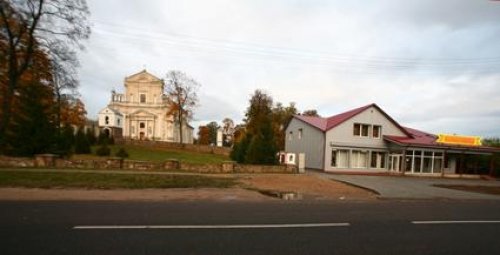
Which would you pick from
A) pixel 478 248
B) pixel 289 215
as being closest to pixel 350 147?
pixel 289 215

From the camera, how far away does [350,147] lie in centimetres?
4334

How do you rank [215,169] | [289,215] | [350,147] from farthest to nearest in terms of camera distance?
[350,147] → [215,169] → [289,215]

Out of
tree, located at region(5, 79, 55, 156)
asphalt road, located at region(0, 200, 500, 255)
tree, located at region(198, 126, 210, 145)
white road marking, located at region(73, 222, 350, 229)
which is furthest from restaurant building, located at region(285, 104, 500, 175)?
tree, located at region(198, 126, 210, 145)

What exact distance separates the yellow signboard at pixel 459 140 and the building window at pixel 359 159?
8.14m

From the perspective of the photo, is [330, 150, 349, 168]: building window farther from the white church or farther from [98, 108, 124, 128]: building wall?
[98, 108, 124, 128]: building wall

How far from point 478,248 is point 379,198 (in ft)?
36.3

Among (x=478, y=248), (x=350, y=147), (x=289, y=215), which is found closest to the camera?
(x=478, y=248)

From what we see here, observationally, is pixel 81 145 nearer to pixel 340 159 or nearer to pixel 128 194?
pixel 340 159

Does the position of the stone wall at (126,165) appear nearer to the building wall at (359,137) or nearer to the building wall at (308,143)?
the building wall at (359,137)

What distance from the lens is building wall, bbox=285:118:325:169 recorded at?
43250 mm

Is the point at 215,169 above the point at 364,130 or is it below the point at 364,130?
below

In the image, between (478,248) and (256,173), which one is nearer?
(478,248)

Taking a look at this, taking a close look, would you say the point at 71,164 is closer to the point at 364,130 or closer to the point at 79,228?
the point at 79,228

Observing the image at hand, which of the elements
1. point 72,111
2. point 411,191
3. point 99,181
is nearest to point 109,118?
point 72,111
